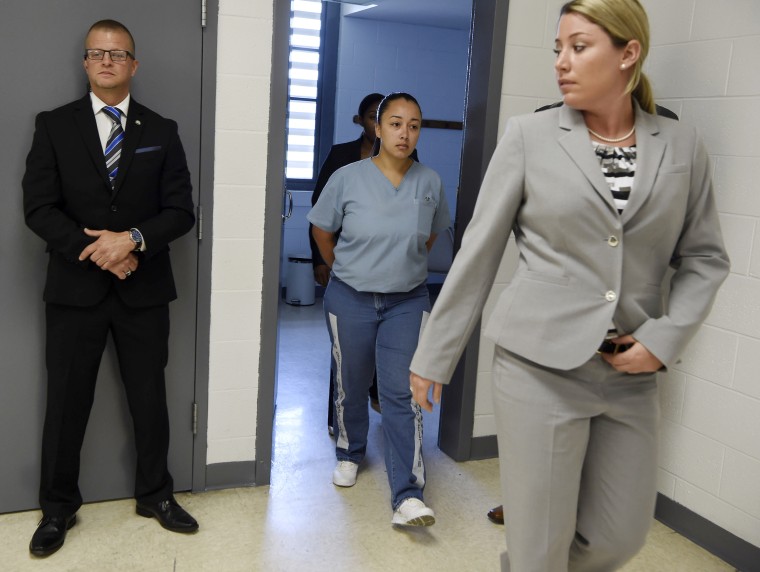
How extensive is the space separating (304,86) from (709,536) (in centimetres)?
476

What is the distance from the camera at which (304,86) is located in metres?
6.41

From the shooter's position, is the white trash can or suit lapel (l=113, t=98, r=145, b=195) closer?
suit lapel (l=113, t=98, r=145, b=195)

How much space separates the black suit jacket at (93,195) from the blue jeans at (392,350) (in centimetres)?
71

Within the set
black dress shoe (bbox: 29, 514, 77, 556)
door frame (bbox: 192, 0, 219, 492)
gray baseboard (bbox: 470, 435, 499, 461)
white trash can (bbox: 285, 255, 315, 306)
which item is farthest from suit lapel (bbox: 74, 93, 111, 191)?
white trash can (bbox: 285, 255, 315, 306)

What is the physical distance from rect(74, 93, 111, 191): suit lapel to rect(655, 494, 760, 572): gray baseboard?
2295 mm

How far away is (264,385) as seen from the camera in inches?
119

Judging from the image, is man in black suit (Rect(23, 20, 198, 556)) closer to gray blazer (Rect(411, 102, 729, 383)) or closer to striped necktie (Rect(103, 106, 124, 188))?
striped necktie (Rect(103, 106, 124, 188))

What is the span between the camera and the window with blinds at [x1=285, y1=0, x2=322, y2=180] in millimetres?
6273

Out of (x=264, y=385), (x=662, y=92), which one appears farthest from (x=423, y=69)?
(x=264, y=385)

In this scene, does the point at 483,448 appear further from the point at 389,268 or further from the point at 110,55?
the point at 110,55

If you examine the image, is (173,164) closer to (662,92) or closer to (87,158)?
(87,158)

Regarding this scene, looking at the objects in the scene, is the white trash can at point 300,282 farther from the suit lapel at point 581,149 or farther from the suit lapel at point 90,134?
the suit lapel at point 581,149

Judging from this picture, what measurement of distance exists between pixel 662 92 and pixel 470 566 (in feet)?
6.09

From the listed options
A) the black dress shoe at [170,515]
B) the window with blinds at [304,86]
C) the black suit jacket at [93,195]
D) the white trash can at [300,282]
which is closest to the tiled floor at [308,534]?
the black dress shoe at [170,515]
